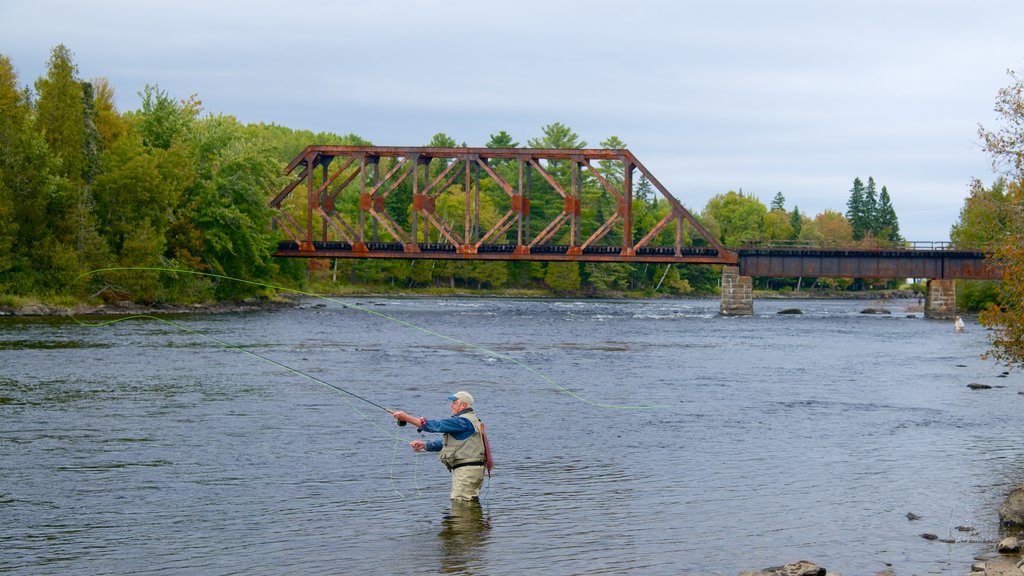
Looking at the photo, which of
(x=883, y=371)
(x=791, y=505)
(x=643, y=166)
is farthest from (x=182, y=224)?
(x=791, y=505)

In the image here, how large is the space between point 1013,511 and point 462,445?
336 inches

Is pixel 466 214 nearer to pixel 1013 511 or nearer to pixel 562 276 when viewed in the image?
pixel 562 276

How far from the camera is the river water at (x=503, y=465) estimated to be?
1606 cm

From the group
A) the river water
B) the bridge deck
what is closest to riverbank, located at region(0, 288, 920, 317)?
the bridge deck

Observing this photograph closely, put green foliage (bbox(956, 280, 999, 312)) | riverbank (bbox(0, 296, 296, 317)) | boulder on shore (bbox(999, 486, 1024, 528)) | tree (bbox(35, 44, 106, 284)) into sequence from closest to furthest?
boulder on shore (bbox(999, 486, 1024, 528))
riverbank (bbox(0, 296, 296, 317))
tree (bbox(35, 44, 106, 284))
green foliage (bbox(956, 280, 999, 312))

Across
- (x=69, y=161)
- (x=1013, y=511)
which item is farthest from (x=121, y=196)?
(x=1013, y=511)

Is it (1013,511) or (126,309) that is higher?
(126,309)

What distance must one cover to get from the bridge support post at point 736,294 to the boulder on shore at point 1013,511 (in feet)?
288

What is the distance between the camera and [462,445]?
1798cm

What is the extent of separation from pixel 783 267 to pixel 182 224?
5549 cm

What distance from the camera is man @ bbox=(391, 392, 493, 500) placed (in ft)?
57.6

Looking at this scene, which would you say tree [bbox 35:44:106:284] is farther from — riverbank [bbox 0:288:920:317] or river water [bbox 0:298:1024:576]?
river water [bbox 0:298:1024:576]

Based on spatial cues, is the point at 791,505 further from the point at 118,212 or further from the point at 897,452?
the point at 118,212

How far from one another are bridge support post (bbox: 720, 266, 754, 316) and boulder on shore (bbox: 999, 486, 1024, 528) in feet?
288
